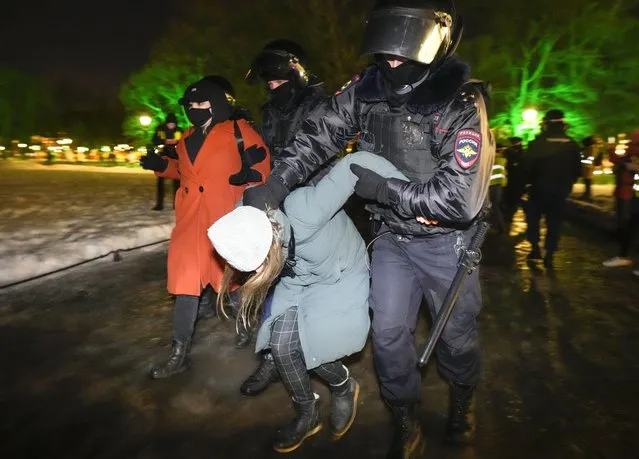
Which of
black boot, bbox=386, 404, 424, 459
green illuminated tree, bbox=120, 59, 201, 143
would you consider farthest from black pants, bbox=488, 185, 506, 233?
green illuminated tree, bbox=120, 59, 201, 143

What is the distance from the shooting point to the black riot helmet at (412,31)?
2.50 m

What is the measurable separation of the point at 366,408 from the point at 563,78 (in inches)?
1111

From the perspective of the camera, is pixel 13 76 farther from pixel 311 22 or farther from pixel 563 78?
pixel 563 78

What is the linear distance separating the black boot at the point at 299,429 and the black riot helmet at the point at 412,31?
1.87m

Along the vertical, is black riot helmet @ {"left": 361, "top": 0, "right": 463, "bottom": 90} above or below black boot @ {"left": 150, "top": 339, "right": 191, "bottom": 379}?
above

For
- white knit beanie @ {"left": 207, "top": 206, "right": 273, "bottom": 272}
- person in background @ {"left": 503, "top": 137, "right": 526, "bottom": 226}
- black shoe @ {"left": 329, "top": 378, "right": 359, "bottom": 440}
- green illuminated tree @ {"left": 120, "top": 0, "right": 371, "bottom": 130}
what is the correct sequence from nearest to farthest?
white knit beanie @ {"left": 207, "top": 206, "right": 273, "bottom": 272}, black shoe @ {"left": 329, "top": 378, "right": 359, "bottom": 440}, person in background @ {"left": 503, "top": 137, "right": 526, "bottom": 226}, green illuminated tree @ {"left": 120, "top": 0, "right": 371, "bottom": 130}

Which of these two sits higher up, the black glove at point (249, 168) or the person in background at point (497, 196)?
the black glove at point (249, 168)

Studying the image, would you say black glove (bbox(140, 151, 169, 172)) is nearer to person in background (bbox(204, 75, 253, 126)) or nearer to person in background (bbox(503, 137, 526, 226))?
person in background (bbox(204, 75, 253, 126))

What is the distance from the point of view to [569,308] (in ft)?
16.8

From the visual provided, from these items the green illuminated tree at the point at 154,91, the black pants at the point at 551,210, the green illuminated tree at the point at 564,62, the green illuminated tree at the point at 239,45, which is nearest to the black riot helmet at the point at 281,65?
the black pants at the point at 551,210

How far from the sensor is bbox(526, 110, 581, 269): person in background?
649 cm

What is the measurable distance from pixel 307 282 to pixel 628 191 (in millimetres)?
6071

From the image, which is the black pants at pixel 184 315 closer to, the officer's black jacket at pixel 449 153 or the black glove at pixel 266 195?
the black glove at pixel 266 195

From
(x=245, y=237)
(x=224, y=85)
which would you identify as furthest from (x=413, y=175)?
(x=224, y=85)
